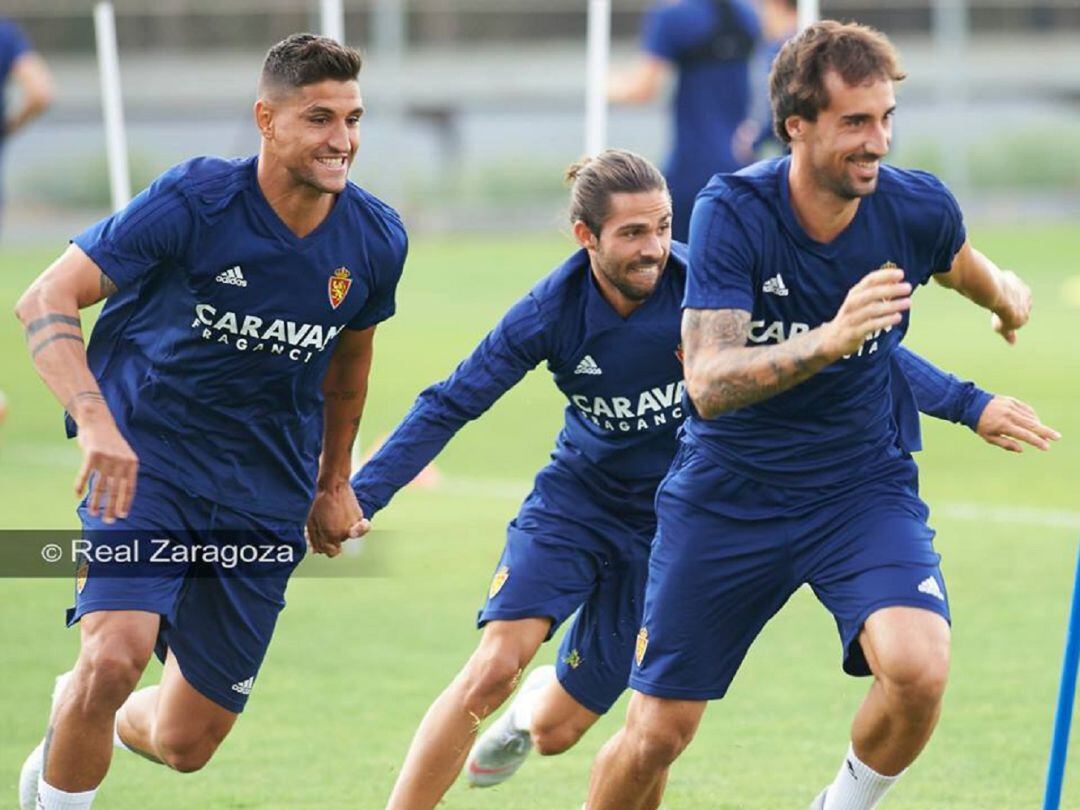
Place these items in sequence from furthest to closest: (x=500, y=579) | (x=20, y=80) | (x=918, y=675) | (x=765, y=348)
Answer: (x=20, y=80), (x=500, y=579), (x=918, y=675), (x=765, y=348)

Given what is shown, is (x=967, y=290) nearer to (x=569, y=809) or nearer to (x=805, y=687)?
(x=569, y=809)

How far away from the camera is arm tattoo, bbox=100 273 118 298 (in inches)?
227

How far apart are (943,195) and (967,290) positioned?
0.39 m

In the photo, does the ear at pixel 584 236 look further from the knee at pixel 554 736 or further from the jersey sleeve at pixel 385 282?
the knee at pixel 554 736

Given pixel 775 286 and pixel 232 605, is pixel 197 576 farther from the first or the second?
pixel 775 286

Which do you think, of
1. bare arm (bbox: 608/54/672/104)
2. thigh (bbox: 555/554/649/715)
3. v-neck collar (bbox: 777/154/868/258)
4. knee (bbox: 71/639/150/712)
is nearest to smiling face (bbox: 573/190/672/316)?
v-neck collar (bbox: 777/154/868/258)

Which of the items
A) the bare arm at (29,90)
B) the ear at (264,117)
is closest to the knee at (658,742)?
the ear at (264,117)

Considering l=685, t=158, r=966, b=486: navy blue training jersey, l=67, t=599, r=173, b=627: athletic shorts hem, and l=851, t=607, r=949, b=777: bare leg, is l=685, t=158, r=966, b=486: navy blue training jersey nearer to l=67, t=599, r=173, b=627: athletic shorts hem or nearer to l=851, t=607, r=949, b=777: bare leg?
l=851, t=607, r=949, b=777: bare leg

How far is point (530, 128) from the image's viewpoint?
93.5 ft

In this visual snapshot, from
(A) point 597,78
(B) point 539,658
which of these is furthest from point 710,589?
(A) point 597,78

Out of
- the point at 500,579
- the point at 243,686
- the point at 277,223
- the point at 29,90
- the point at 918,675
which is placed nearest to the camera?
the point at 918,675

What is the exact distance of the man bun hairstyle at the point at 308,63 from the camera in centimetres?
594

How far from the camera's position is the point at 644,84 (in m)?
12.3

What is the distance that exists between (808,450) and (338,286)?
1.45m
